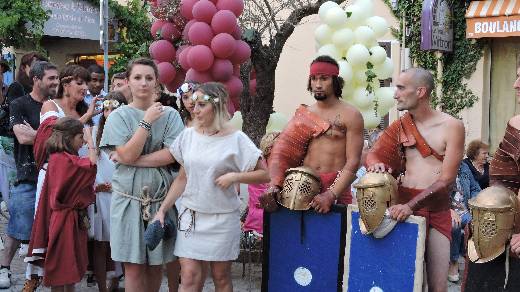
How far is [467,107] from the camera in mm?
12203

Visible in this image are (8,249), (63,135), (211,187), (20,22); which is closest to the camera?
(211,187)

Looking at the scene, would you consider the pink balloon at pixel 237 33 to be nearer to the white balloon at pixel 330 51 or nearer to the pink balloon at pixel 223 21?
the pink balloon at pixel 223 21

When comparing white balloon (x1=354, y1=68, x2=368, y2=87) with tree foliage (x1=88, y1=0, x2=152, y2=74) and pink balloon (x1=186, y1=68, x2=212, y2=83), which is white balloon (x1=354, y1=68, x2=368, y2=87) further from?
tree foliage (x1=88, y1=0, x2=152, y2=74)

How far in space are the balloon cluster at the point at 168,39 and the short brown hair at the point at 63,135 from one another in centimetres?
199

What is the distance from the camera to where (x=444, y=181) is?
432 centimetres

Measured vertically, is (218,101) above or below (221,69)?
below

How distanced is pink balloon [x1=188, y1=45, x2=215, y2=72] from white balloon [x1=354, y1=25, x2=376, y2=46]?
57.6 inches

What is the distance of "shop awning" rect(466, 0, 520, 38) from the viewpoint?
11.0 m

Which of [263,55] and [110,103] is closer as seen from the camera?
[110,103]

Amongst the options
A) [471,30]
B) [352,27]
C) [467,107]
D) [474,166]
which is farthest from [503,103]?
[352,27]

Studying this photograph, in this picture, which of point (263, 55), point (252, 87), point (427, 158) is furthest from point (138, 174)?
point (252, 87)

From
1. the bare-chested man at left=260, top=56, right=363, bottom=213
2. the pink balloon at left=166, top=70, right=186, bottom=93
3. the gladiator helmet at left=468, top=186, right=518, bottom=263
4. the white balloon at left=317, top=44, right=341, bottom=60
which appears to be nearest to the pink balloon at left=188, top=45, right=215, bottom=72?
the pink balloon at left=166, top=70, right=186, bottom=93

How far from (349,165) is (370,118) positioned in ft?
9.17

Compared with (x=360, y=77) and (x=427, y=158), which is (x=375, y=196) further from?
(x=360, y=77)
